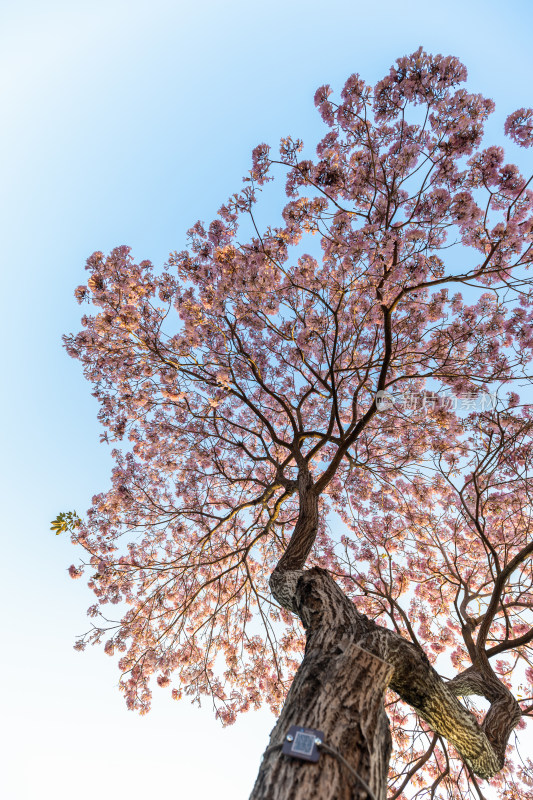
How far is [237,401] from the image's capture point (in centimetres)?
793

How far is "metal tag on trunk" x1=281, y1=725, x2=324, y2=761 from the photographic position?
1.56 metres

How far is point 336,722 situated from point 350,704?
5.9 inches

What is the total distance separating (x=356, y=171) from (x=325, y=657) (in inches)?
197

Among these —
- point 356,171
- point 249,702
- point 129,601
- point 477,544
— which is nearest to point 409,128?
point 356,171

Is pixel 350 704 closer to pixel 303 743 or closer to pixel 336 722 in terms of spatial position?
pixel 336 722

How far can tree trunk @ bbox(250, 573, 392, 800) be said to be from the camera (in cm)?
149

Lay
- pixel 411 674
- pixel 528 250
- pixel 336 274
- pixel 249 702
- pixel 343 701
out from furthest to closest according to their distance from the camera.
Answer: pixel 249 702
pixel 336 274
pixel 528 250
pixel 411 674
pixel 343 701

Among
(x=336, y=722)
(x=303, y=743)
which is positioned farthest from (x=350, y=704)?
(x=303, y=743)

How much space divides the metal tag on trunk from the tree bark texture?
0.03 meters

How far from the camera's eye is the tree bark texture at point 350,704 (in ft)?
5.02

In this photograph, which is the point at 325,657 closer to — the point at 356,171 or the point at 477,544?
the point at 356,171

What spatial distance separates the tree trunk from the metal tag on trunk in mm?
32

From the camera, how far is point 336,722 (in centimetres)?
173

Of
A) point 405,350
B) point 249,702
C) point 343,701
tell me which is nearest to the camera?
point 343,701
